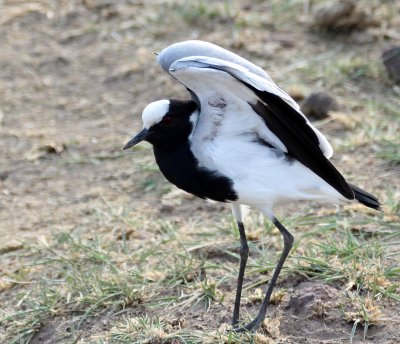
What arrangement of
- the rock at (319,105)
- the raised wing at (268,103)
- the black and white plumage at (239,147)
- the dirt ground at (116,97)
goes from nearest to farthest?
the raised wing at (268,103), the black and white plumage at (239,147), the dirt ground at (116,97), the rock at (319,105)

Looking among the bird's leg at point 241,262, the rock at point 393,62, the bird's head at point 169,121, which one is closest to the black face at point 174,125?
the bird's head at point 169,121

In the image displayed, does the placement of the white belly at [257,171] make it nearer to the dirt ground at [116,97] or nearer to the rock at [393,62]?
the dirt ground at [116,97]

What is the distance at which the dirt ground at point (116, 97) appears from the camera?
5.82 metres

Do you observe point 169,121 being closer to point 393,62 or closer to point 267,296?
point 267,296

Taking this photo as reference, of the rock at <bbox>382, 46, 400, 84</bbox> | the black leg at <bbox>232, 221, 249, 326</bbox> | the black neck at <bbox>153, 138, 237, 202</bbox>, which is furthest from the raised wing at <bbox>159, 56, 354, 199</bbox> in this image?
the rock at <bbox>382, 46, 400, 84</bbox>

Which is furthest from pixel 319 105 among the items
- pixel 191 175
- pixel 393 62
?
pixel 191 175

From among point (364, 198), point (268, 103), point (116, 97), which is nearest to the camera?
point (268, 103)

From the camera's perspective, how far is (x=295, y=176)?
4430 millimetres

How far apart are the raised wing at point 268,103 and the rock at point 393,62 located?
2697 mm

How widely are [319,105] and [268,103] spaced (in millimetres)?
2555

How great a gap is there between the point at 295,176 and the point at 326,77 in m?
2.91

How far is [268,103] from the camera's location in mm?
4176

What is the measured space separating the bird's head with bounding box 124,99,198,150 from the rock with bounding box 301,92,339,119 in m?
2.35

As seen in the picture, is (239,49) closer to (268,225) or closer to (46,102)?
(46,102)
